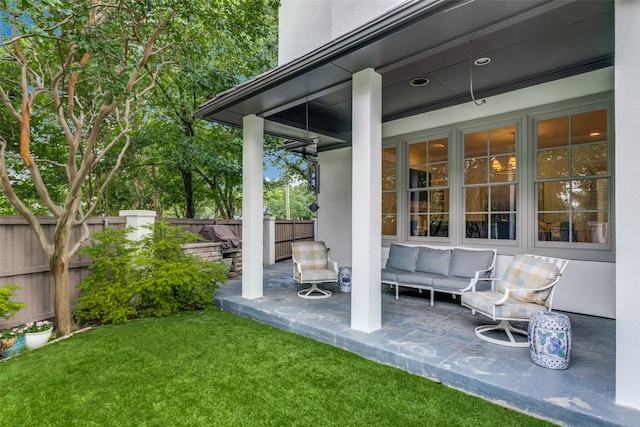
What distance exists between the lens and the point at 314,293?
211 inches

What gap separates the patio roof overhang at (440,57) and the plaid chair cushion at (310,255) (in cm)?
219

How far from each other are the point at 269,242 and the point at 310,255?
3.49 m

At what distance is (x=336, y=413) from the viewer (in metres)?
2.30

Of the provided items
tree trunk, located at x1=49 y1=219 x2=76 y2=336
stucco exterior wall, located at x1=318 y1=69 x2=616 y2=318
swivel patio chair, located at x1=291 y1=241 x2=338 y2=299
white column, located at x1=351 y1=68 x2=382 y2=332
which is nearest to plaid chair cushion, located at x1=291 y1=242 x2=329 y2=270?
swivel patio chair, located at x1=291 y1=241 x2=338 y2=299

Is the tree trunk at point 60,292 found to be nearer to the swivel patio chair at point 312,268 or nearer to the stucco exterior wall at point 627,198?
the swivel patio chair at point 312,268

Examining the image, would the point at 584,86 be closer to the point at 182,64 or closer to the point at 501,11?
the point at 501,11

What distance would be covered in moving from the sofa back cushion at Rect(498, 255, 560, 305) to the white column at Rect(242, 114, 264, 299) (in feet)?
10.9

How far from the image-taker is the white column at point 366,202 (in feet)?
11.5

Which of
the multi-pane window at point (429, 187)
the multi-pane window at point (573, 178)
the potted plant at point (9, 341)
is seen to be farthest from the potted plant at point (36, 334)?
the multi-pane window at point (573, 178)

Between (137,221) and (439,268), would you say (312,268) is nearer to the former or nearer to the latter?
(439,268)

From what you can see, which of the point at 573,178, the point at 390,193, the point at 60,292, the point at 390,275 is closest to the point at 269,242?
the point at 390,193

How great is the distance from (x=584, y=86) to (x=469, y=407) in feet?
13.8

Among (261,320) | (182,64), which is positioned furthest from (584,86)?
(182,64)

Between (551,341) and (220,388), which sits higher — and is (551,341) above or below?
above
